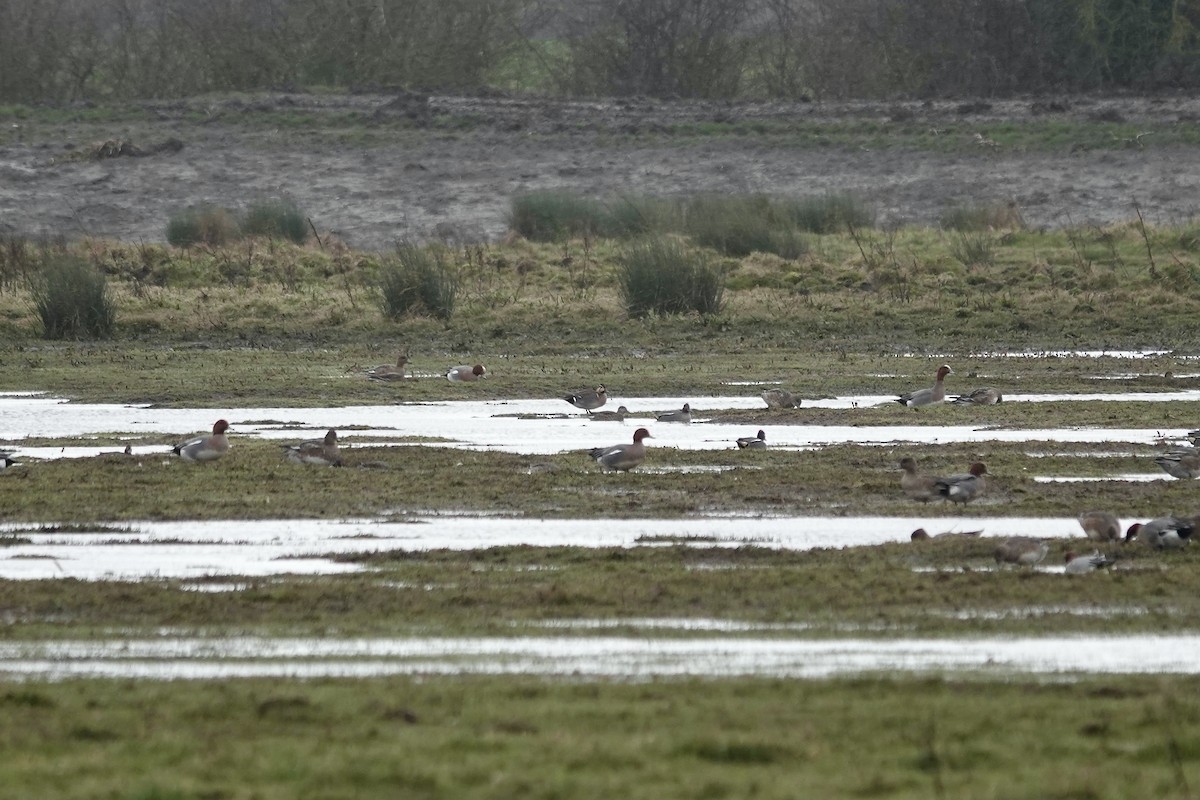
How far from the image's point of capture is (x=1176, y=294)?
1035 inches

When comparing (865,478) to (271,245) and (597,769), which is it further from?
(271,245)

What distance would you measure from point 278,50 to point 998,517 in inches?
1462

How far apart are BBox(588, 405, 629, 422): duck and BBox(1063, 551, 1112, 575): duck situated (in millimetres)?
8168

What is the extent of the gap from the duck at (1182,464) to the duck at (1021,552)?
3.38 metres

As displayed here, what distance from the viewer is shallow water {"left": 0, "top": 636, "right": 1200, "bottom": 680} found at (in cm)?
722

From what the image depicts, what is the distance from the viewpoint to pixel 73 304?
985 inches

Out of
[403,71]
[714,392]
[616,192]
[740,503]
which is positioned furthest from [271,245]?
[740,503]

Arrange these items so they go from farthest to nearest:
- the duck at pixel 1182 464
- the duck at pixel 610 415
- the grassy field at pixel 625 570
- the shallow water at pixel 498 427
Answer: the duck at pixel 610 415 < the shallow water at pixel 498 427 < the duck at pixel 1182 464 < the grassy field at pixel 625 570

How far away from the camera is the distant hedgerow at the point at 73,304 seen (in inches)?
984

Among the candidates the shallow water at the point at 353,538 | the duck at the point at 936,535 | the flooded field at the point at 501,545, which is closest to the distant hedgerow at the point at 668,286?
the flooded field at the point at 501,545

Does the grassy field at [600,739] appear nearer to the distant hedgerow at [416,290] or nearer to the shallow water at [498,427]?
the shallow water at [498,427]

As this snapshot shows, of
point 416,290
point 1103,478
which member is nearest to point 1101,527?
point 1103,478

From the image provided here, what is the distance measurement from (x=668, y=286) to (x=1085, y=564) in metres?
16.8

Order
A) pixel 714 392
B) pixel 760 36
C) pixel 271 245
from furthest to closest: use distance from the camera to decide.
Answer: pixel 760 36, pixel 271 245, pixel 714 392
